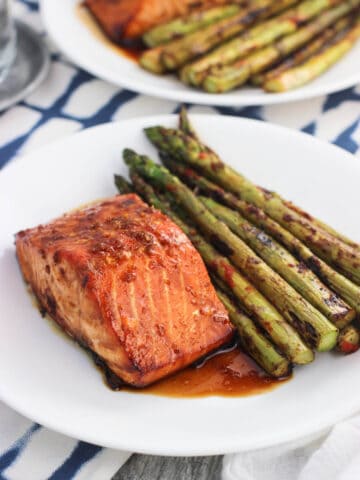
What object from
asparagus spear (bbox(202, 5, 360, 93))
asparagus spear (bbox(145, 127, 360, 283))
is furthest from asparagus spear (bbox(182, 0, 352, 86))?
asparagus spear (bbox(145, 127, 360, 283))

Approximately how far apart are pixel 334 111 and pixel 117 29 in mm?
1707

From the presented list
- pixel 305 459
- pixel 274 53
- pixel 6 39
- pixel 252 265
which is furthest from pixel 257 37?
pixel 305 459

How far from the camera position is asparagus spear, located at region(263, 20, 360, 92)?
16.6 ft

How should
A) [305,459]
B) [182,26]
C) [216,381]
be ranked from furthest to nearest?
1. [182,26]
2. [216,381]
3. [305,459]

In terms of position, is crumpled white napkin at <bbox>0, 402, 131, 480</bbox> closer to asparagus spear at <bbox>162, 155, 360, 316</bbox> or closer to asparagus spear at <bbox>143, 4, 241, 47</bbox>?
asparagus spear at <bbox>162, 155, 360, 316</bbox>

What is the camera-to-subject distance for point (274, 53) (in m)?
5.33

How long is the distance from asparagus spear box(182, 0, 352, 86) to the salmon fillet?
0.51 meters

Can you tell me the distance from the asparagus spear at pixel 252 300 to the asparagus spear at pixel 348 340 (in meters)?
0.14

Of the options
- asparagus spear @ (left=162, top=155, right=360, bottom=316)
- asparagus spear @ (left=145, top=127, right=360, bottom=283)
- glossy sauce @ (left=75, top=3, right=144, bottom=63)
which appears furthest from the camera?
glossy sauce @ (left=75, top=3, right=144, bottom=63)

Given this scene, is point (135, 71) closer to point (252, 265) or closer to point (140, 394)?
point (252, 265)

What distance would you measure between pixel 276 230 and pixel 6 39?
107 inches

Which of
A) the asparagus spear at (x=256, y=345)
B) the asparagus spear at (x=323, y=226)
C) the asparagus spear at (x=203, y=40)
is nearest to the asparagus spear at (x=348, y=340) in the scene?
the asparagus spear at (x=256, y=345)

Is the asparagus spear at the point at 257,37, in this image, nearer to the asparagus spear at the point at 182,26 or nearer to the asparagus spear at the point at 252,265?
the asparagus spear at the point at 182,26

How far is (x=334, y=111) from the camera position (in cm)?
530
